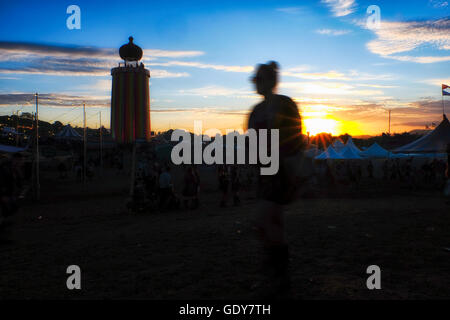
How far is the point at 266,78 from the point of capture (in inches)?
132

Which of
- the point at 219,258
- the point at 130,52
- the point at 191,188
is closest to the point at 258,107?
the point at 219,258

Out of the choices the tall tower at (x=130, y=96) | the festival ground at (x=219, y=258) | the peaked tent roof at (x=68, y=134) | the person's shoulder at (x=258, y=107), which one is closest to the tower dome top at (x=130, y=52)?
the tall tower at (x=130, y=96)

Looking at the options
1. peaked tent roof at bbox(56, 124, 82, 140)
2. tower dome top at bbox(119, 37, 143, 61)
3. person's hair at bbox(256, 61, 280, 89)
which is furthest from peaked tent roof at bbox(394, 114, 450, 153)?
peaked tent roof at bbox(56, 124, 82, 140)

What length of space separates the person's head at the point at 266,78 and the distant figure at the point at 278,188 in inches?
3.3

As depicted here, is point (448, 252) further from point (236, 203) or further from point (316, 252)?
point (236, 203)

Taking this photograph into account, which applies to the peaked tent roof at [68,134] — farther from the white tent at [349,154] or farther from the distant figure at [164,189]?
the distant figure at [164,189]

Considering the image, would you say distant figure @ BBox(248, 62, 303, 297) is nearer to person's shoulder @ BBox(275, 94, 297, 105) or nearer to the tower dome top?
person's shoulder @ BBox(275, 94, 297, 105)

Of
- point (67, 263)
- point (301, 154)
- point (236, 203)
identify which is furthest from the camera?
point (236, 203)

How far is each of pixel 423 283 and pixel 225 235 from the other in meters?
3.96

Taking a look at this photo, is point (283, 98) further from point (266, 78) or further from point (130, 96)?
point (130, 96)

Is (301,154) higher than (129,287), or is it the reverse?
(301,154)
